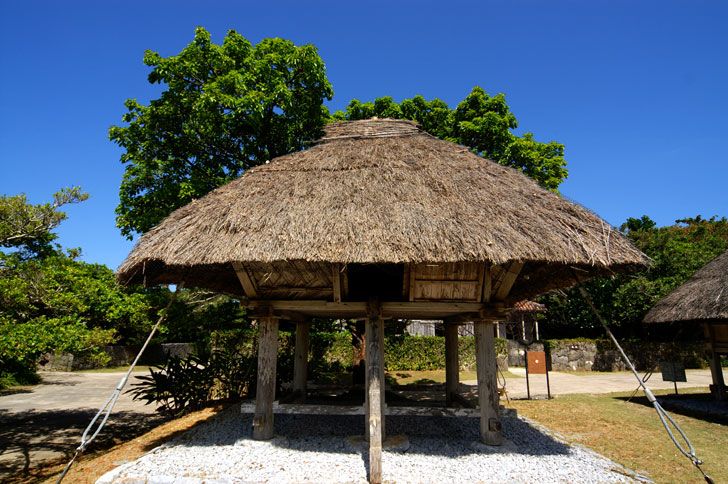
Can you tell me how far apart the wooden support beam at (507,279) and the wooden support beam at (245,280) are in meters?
3.66

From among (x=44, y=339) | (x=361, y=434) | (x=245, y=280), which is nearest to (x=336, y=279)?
(x=245, y=280)

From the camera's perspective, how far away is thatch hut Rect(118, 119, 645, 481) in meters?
5.05

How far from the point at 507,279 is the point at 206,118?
24.1ft

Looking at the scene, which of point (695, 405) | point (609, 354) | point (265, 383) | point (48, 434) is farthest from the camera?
point (609, 354)

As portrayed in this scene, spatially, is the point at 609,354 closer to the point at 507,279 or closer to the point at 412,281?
the point at 507,279

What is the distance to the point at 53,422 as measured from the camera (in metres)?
8.92

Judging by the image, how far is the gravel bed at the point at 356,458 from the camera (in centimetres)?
484

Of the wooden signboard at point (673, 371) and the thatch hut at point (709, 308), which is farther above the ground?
the thatch hut at point (709, 308)

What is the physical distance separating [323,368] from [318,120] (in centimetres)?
850

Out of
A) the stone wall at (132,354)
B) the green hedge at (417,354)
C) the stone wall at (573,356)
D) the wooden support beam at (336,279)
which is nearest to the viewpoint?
the wooden support beam at (336,279)

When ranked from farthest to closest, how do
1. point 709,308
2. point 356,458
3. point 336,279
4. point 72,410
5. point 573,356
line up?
point 573,356, point 72,410, point 709,308, point 336,279, point 356,458

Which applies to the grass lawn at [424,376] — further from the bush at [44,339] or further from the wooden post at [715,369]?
the bush at [44,339]

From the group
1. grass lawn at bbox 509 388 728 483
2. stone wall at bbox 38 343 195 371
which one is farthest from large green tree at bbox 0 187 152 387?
stone wall at bbox 38 343 195 371

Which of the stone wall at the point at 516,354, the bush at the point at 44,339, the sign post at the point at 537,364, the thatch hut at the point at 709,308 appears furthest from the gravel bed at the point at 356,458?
the stone wall at the point at 516,354
